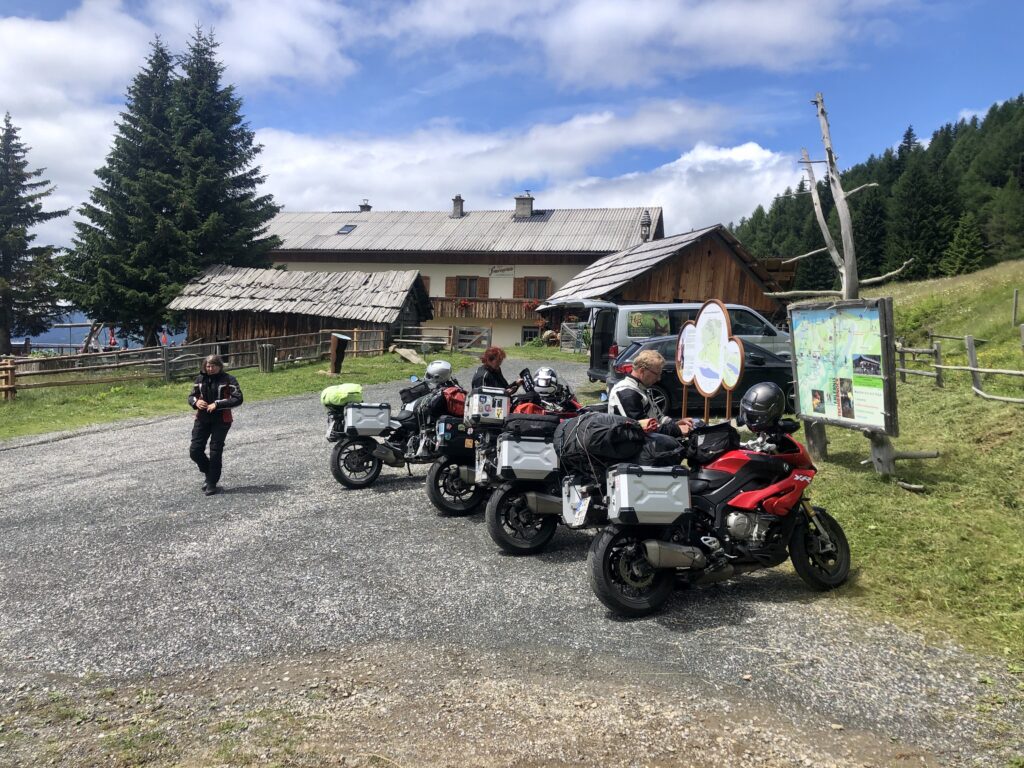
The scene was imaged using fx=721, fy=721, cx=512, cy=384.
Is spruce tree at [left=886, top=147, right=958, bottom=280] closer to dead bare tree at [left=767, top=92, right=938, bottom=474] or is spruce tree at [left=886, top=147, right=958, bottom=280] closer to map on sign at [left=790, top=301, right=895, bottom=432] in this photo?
dead bare tree at [left=767, top=92, right=938, bottom=474]

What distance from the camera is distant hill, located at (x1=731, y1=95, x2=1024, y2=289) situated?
165 feet

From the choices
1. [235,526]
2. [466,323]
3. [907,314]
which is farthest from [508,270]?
[235,526]

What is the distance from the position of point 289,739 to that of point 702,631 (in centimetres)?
247

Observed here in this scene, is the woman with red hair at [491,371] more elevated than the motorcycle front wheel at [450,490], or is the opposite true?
the woman with red hair at [491,371]

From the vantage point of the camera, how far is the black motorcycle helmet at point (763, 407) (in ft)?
16.4

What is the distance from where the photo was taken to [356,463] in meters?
8.19

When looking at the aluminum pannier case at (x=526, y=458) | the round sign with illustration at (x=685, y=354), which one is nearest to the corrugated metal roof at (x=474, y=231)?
the round sign with illustration at (x=685, y=354)

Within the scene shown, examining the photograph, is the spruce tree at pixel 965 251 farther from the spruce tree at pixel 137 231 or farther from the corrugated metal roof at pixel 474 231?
the spruce tree at pixel 137 231

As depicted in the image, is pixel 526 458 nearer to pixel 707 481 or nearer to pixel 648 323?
pixel 707 481

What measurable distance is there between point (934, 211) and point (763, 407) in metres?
58.2

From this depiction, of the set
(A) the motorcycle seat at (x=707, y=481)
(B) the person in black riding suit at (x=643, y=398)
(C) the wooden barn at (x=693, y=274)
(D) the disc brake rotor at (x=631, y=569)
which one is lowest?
(D) the disc brake rotor at (x=631, y=569)

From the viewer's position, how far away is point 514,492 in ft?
19.2

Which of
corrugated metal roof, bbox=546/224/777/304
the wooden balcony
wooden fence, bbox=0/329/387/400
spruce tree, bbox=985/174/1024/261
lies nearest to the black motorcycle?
corrugated metal roof, bbox=546/224/777/304

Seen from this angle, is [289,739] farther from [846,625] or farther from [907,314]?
[907,314]
